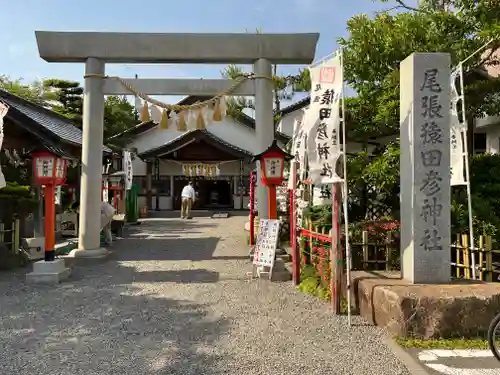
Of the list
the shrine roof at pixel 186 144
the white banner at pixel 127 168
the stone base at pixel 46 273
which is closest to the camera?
the stone base at pixel 46 273

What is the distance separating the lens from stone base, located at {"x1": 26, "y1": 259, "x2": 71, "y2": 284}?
24.6 ft

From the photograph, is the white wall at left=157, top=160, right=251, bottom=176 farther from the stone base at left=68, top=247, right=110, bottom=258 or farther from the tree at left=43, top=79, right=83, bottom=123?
the stone base at left=68, top=247, right=110, bottom=258

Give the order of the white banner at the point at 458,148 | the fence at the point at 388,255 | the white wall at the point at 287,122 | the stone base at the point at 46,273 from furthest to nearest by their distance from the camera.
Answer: the white wall at the point at 287,122
the stone base at the point at 46,273
the white banner at the point at 458,148
the fence at the point at 388,255

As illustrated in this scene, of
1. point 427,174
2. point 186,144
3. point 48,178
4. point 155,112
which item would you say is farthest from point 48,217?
point 186,144

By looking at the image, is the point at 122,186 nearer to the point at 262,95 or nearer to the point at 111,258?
the point at 111,258

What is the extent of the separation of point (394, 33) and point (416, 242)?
5.07 metres

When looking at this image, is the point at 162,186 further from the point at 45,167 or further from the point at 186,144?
the point at 45,167

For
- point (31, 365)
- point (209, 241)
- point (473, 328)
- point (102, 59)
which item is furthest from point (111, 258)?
point (473, 328)

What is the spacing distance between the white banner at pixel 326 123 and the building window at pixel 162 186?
2057 centimetres

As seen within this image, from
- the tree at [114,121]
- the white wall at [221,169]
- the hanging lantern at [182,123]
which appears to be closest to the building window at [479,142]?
the hanging lantern at [182,123]

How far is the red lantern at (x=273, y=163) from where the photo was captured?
8219 millimetres

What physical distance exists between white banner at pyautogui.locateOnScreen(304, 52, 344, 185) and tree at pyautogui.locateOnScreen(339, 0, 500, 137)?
11.1 feet

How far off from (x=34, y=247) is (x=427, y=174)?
9285 millimetres

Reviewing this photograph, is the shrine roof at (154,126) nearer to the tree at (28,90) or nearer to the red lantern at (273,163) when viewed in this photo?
the tree at (28,90)
